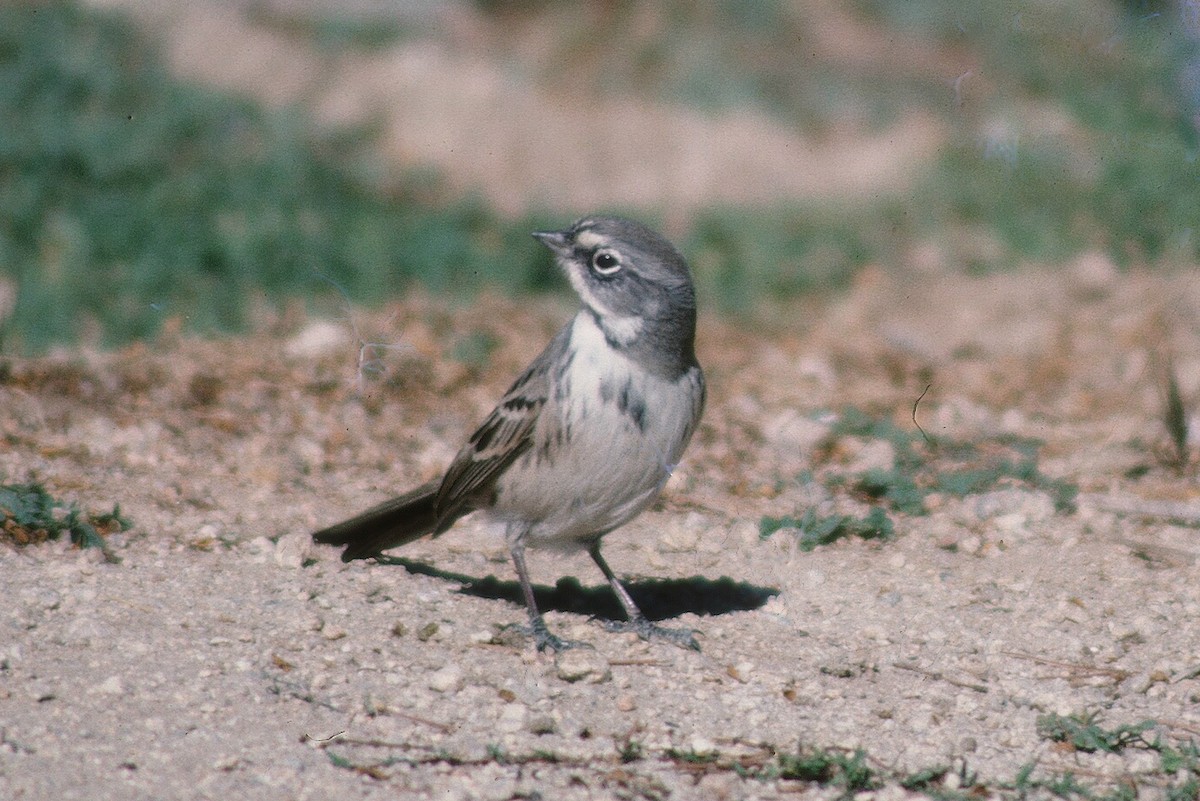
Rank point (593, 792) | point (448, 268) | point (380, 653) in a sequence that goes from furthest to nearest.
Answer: point (448, 268), point (380, 653), point (593, 792)

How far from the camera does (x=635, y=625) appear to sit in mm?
5496

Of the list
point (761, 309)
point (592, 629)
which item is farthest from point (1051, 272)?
point (592, 629)

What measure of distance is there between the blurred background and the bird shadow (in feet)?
8.50

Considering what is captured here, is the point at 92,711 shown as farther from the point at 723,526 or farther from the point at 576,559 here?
the point at 723,526

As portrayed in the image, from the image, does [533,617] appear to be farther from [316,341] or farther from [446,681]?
[316,341]

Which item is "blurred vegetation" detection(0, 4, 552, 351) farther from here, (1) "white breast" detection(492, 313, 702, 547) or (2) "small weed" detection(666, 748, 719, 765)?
(2) "small weed" detection(666, 748, 719, 765)

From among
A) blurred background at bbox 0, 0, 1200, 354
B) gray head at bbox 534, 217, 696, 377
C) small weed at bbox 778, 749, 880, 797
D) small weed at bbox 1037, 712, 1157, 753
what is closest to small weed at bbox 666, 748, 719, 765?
small weed at bbox 778, 749, 880, 797

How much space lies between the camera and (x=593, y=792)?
4215 millimetres

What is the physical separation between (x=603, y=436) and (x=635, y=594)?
1.11m

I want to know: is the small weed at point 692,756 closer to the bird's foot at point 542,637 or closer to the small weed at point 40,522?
the bird's foot at point 542,637

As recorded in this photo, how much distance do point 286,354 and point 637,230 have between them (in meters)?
3.32

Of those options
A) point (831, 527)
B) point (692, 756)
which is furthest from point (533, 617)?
point (831, 527)

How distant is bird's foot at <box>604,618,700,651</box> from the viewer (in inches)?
210

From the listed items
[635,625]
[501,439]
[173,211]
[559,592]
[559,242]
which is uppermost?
[559,242]
